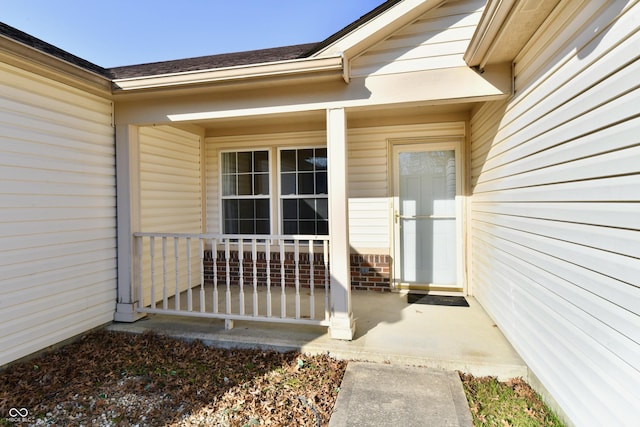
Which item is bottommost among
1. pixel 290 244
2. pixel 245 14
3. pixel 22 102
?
pixel 290 244

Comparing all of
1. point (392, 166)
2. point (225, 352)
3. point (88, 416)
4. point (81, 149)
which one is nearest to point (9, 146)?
point (81, 149)

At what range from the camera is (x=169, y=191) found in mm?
4527

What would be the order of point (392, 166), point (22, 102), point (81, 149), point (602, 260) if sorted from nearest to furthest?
point (602, 260) < point (22, 102) < point (81, 149) < point (392, 166)

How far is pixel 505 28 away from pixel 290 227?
3.73 meters

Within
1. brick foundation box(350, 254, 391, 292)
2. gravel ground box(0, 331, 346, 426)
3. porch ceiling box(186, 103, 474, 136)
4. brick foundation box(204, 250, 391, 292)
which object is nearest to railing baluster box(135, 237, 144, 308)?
gravel ground box(0, 331, 346, 426)

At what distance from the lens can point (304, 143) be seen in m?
5.02

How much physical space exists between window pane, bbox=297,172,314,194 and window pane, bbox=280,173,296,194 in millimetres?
99

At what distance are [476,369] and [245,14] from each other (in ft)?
26.4

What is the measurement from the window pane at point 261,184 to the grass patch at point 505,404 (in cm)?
375

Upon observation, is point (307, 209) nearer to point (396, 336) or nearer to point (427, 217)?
point (427, 217)

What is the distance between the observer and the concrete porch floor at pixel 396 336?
2.73 m

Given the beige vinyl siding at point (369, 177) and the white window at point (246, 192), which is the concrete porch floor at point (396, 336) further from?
the white window at point (246, 192)

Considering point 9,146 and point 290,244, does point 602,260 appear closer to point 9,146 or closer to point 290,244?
point 290,244

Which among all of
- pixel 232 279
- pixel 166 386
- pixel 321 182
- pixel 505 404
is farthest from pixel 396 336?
pixel 232 279
